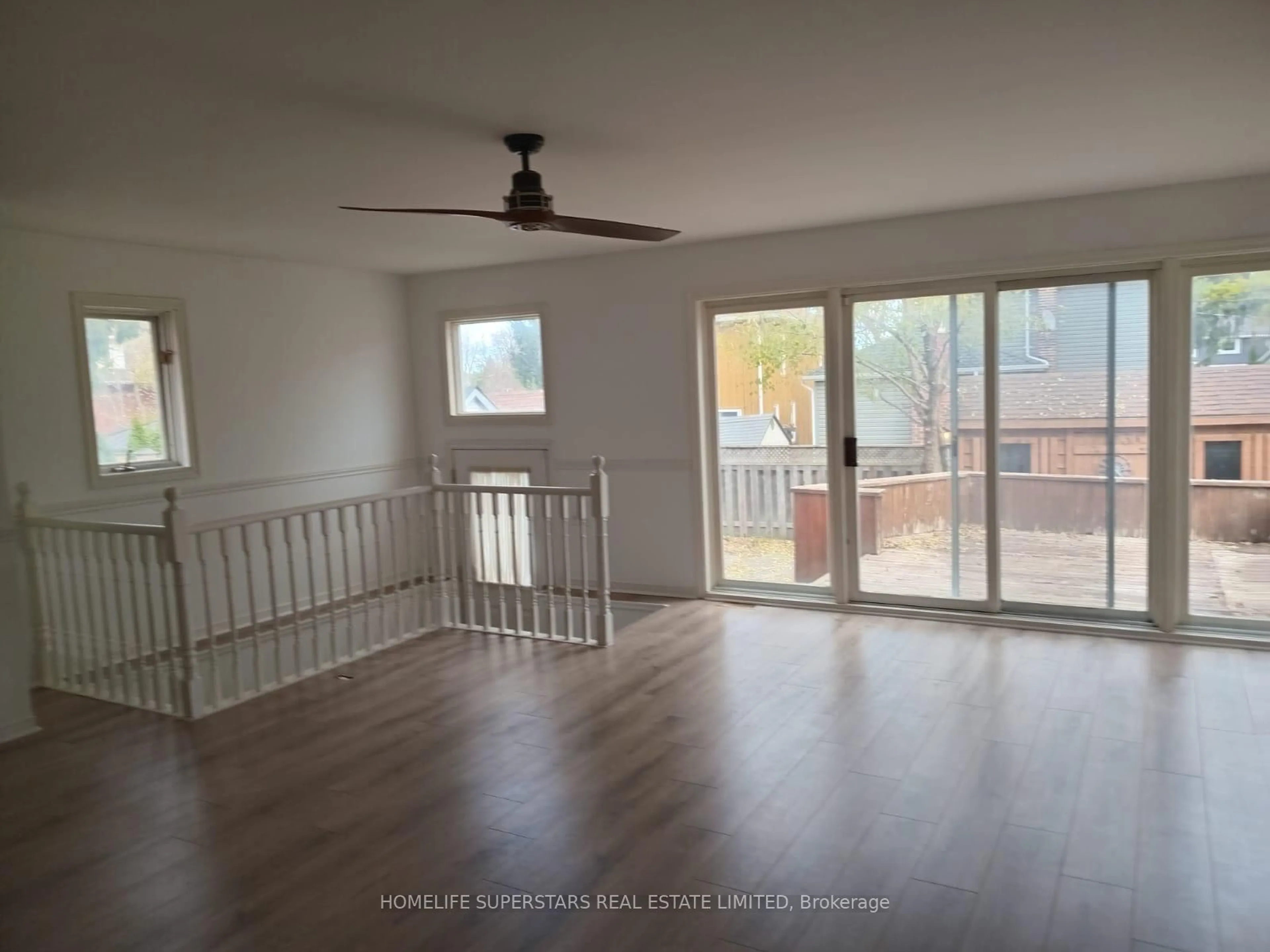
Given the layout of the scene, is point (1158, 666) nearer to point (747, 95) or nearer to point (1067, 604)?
point (1067, 604)

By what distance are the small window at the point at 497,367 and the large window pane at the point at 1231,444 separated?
418 centimetres

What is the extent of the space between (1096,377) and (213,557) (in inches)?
214

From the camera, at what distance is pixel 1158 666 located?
4.12 m

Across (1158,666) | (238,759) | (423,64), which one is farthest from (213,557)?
(1158,666)

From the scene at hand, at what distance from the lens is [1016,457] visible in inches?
193

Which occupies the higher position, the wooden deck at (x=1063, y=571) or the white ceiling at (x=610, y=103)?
the white ceiling at (x=610, y=103)

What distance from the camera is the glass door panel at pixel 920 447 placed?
16.3 ft

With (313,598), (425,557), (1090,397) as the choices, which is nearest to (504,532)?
(425,557)

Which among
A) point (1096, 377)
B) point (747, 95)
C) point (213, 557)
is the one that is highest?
point (747, 95)

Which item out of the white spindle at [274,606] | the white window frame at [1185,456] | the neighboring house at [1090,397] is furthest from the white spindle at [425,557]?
the white window frame at [1185,456]

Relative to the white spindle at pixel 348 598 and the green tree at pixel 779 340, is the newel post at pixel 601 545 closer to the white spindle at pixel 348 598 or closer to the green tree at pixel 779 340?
the white spindle at pixel 348 598

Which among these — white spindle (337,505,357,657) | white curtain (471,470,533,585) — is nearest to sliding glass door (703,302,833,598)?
white curtain (471,470,533,585)

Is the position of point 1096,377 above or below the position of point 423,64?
below

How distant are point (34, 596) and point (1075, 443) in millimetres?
5838
